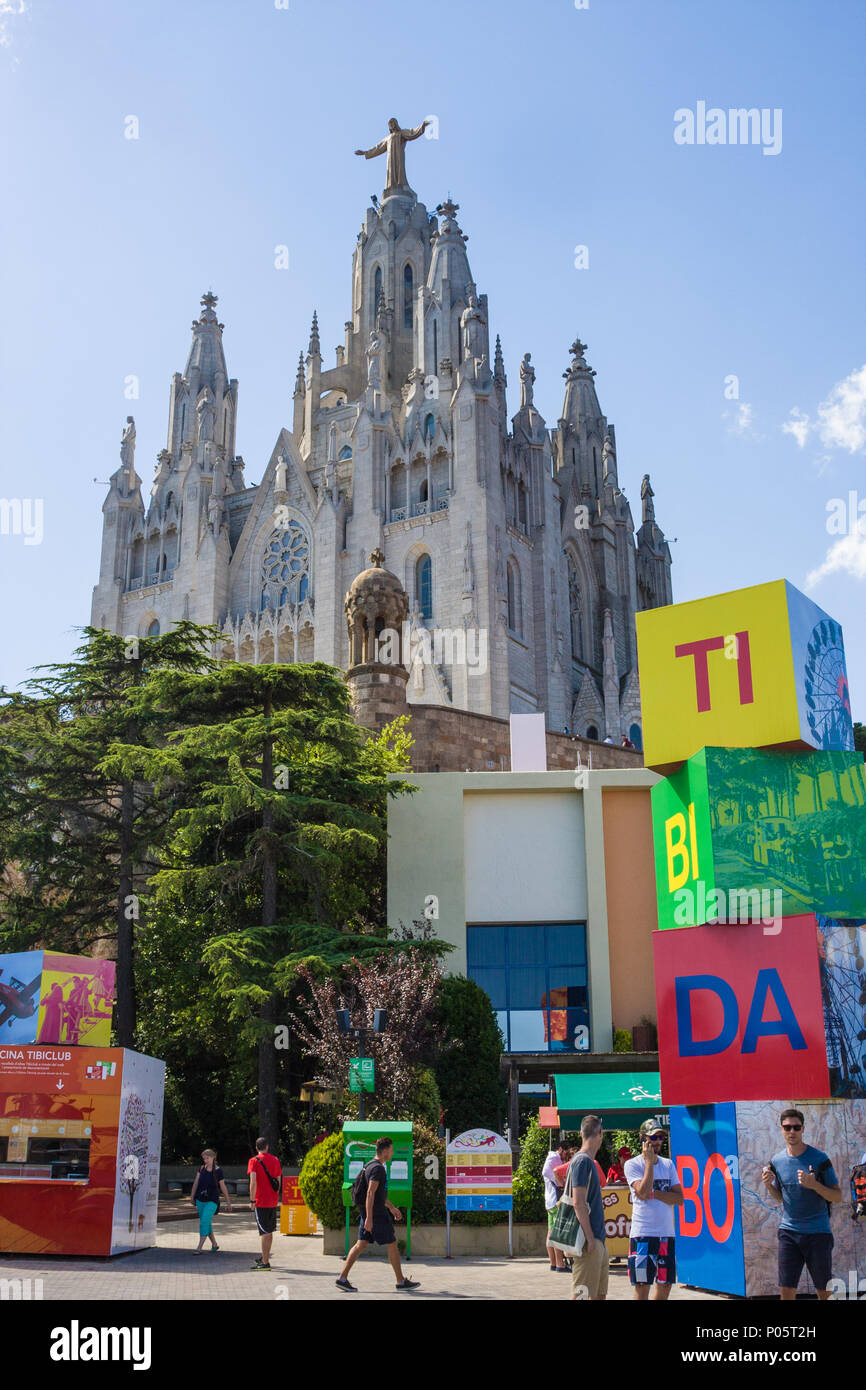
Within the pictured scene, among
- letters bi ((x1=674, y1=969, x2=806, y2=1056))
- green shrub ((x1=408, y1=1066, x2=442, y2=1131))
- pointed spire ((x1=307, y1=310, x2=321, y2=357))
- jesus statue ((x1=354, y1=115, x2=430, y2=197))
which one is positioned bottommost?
green shrub ((x1=408, y1=1066, x2=442, y2=1131))

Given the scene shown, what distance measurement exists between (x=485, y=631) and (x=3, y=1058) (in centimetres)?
3757

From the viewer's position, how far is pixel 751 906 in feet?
37.3

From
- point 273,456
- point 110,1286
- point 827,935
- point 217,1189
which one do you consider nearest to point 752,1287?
point 827,935

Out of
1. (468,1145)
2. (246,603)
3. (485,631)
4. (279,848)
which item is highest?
(246,603)

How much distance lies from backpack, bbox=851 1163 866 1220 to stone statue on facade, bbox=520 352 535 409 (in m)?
52.9

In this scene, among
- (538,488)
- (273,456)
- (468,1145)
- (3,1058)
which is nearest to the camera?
(3,1058)

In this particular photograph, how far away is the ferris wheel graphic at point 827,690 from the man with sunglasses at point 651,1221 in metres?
4.26

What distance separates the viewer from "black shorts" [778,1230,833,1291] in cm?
859

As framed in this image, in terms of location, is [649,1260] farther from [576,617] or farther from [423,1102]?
[576,617]

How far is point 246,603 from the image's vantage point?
60.7m

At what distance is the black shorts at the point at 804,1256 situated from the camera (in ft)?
28.2

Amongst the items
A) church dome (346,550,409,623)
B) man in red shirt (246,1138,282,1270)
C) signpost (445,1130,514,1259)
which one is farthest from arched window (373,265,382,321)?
man in red shirt (246,1138,282,1270)

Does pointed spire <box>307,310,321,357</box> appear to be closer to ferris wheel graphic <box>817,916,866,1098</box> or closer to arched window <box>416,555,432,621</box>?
arched window <box>416,555,432,621</box>
